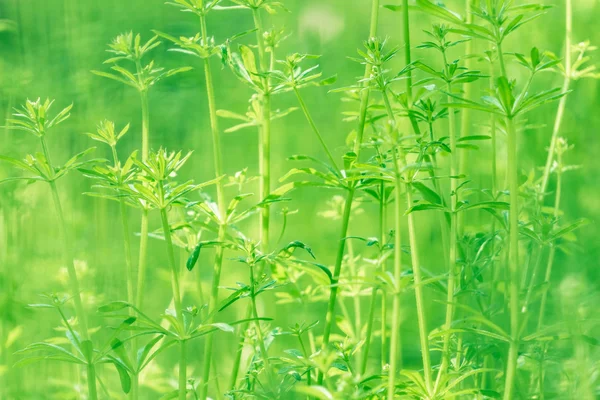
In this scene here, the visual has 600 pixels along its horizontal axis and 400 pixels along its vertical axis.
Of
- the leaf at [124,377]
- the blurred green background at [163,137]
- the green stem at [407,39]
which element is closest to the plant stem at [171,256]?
the leaf at [124,377]

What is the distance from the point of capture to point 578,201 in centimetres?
152

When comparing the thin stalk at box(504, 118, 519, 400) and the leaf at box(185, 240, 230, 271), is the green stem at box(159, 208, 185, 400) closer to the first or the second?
the leaf at box(185, 240, 230, 271)

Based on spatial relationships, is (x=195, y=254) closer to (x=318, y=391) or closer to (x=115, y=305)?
(x=115, y=305)

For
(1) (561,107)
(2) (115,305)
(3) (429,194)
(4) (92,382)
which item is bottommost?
(4) (92,382)

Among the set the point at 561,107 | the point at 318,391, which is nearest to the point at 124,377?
the point at 318,391

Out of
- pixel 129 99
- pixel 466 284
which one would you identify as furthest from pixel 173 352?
pixel 466 284

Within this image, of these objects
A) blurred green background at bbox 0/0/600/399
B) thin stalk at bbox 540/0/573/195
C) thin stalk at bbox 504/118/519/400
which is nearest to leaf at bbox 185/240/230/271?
blurred green background at bbox 0/0/600/399

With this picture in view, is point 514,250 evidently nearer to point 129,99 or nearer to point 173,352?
point 173,352

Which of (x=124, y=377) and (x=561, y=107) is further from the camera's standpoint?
(x=561, y=107)

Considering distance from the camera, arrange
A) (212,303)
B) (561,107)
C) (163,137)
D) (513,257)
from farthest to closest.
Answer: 1. (163,137)
2. (561,107)
3. (212,303)
4. (513,257)

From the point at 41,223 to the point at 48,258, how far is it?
8 cm

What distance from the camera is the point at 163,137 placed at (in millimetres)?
1747

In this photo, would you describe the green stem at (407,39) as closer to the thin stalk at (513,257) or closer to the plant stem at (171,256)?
the thin stalk at (513,257)

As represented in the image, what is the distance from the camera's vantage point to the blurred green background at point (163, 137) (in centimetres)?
130
